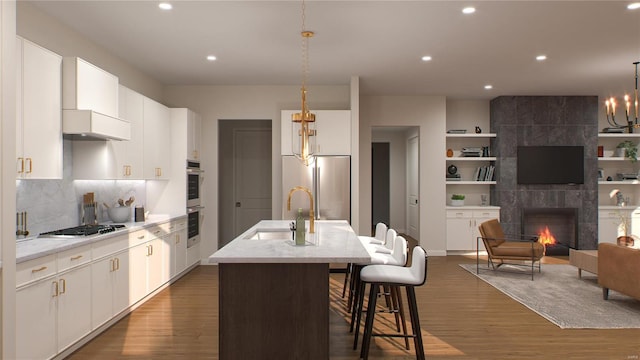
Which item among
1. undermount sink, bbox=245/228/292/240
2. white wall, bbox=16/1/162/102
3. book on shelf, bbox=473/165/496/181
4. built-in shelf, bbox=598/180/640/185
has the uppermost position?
white wall, bbox=16/1/162/102

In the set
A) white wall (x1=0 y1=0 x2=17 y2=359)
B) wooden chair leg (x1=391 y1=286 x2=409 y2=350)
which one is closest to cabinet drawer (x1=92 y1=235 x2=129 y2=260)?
white wall (x1=0 y1=0 x2=17 y2=359)

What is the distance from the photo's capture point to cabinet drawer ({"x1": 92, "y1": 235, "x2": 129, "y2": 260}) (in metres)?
3.73

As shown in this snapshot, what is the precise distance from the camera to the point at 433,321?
423cm

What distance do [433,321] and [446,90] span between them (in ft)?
14.8

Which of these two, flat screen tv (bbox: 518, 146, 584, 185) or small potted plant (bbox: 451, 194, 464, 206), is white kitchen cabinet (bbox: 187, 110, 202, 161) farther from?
flat screen tv (bbox: 518, 146, 584, 185)

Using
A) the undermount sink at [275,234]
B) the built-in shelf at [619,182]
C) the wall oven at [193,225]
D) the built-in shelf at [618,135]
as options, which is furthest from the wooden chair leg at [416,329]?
the built-in shelf at [618,135]

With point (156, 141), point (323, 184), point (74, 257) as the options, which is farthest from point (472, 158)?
point (74, 257)

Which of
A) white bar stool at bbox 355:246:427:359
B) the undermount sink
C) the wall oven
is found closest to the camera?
white bar stool at bbox 355:246:427:359

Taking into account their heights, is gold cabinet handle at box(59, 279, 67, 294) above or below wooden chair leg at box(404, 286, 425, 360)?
above

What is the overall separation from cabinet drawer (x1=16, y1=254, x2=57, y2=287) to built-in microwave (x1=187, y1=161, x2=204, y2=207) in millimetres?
3239

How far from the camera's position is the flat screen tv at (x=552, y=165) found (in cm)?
790

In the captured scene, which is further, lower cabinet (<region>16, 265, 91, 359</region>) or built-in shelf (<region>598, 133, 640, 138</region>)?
built-in shelf (<region>598, 133, 640, 138</region>)

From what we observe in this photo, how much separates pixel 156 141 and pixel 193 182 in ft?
3.29

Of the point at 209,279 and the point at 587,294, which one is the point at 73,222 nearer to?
the point at 209,279
